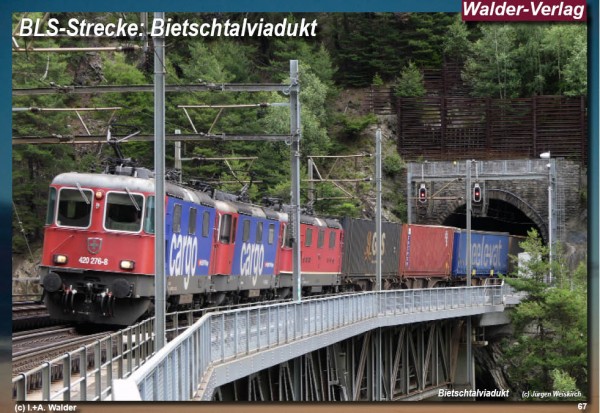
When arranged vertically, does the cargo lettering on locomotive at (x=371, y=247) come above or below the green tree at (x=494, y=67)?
below

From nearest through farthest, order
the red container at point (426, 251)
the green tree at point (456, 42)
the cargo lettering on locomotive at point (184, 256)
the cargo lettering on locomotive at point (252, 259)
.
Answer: the green tree at point (456, 42)
the cargo lettering on locomotive at point (184, 256)
the cargo lettering on locomotive at point (252, 259)
the red container at point (426, 251)

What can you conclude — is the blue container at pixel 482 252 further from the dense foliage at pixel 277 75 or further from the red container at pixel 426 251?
the dense foliage at pixel 277 75

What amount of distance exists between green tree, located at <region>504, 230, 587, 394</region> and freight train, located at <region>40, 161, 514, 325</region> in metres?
5.63

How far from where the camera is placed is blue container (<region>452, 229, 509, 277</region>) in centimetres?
4866

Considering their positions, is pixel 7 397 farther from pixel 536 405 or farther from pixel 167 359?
pixel 536 405

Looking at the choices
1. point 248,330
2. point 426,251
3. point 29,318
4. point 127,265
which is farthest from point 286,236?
point 426,251

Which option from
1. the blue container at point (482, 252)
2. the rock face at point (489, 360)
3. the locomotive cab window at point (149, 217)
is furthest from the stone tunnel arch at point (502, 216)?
the locomotive cab window at point (149, 217)

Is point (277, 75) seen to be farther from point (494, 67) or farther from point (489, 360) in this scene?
point (489, 360)

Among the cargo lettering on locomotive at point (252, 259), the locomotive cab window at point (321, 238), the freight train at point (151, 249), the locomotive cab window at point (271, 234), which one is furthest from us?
the locomotive cab window at point (321, 238)

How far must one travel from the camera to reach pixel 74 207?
21391 millimetres

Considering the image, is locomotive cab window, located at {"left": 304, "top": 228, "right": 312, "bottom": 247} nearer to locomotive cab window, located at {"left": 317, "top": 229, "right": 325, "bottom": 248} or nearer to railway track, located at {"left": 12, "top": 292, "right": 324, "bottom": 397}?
locomotive cab window, located at {"left": 317, "top": 229, "right": 325, "bottom": 248}

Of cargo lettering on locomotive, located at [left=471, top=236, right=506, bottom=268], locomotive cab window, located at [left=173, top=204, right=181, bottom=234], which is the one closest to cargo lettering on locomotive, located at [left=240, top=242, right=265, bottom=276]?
locomotive cab window, located at [left=173, top=204, right=181, bottom=234]

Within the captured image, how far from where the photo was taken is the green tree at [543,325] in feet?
75.7

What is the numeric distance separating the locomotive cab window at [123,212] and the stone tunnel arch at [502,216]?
2054 centimetres
